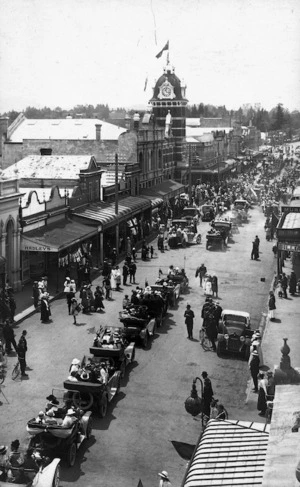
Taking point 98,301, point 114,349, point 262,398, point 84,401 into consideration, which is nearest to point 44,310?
point 98,301

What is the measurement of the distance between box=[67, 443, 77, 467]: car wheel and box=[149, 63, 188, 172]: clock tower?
65.8 metres

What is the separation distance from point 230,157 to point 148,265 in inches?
3504

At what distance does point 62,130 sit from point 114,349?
40.8m

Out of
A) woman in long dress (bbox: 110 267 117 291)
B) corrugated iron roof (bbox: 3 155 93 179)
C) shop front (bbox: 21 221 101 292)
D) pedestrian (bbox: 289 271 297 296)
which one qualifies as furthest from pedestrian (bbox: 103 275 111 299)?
corrugated iron roof (bbox: 3 155 93 179)

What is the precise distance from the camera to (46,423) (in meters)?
14.2

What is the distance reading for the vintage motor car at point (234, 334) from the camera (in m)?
21.7

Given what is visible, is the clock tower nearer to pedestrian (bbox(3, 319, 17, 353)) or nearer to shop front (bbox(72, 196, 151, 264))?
shop front (bbox(72, 196, 151, 264))

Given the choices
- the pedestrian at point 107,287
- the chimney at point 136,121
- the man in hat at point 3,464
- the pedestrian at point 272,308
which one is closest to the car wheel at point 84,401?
the man in hat at point 3,464

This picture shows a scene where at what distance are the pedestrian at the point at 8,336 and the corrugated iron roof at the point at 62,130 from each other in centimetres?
3491

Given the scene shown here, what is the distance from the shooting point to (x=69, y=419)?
14.3 meters

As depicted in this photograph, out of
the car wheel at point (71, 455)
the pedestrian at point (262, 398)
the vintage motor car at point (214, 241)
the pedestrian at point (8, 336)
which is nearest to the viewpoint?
the car wheel at point (71, 455)

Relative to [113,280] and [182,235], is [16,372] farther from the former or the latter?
[182,235]

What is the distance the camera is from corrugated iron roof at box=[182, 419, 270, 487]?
A: 8.93 metres

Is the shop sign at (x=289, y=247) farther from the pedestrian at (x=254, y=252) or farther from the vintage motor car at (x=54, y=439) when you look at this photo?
the vintage motor car at (x=54, y=439)
